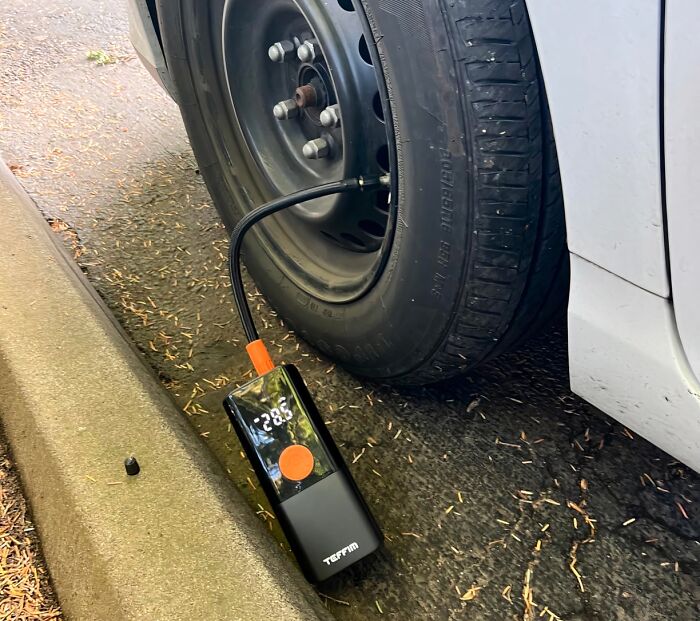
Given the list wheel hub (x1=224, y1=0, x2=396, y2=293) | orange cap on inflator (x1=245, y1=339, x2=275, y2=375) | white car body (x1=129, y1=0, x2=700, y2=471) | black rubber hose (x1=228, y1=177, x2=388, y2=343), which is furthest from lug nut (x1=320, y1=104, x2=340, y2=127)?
white car body (x1=129, y1=0, x2=700, y2=471)

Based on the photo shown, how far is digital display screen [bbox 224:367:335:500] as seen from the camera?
41.8 inches

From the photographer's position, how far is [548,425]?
1.27 metres

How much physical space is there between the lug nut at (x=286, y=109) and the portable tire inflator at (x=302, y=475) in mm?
547

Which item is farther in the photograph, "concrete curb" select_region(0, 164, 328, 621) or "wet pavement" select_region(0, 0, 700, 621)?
"wet pavement" select_region(0, 0, 700, 621)

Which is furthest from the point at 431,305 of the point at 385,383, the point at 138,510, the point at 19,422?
the point at 19,422

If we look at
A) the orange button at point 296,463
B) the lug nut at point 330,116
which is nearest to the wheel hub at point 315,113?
the lug nut at point 330,116

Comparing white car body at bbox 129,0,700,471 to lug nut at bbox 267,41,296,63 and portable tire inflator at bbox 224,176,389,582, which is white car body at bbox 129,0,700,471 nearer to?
portable tire inflator at bbox 224,176,389,582

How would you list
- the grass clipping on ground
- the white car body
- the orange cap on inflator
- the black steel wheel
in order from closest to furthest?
the white car body
the black steel wheel
the grass clipping on ground
the orange cap on inflator

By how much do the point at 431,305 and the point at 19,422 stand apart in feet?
2.49

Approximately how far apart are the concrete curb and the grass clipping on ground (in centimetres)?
3

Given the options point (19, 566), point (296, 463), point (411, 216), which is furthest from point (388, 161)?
point (19, 566)

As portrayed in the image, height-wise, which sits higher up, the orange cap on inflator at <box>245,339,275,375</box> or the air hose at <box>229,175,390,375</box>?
the air hose at <box>229,175,390,375</box>

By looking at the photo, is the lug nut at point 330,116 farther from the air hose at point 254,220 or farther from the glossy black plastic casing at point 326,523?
the glossy black plastic casing at point 326,523

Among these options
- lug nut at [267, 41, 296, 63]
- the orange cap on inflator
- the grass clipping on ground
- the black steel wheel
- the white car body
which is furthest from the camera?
lug nut at [267, 41, 296, 63]
